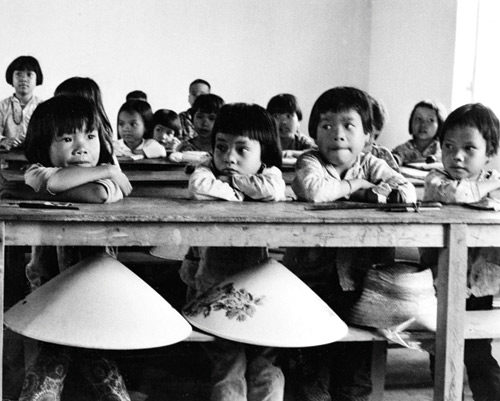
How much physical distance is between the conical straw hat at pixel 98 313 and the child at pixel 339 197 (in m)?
0.55

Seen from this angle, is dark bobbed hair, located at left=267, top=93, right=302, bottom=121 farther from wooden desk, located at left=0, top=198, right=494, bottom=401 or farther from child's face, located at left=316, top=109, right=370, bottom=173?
wooden desk, located at left=0, top=198, right=494, bottom=401

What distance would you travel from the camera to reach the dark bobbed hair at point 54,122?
7.04 ft

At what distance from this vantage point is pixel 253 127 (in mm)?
2320

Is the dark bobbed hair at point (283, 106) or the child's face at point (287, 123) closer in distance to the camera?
the child's face at point (287, 123)

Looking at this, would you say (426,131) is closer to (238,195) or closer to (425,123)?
(425,123)

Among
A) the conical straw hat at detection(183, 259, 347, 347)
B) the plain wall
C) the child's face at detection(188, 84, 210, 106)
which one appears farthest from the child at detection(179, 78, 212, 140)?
the conical straw hat at detection(183, 259, 347, 347)

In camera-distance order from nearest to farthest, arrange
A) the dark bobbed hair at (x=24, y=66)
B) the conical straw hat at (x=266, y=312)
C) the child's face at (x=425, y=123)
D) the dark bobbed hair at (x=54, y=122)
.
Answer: the conical straw hat at (x=266, y=312) < the dark bobbed hair at (x=54, y=122) < the child's face at (x=425, y=123) < the dark bobbed hair at (x=24, y=66)

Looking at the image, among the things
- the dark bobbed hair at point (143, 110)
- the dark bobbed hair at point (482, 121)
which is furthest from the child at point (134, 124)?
the dark bobbed hair at point (482, 121)

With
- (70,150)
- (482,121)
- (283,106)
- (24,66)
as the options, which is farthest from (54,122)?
(24,66)

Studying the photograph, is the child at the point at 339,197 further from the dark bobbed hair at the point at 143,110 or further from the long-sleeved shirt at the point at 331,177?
the dark bobbed hair at the point at 143,110

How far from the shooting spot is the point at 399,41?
25.9 ft

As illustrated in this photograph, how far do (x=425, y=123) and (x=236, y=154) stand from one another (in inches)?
132

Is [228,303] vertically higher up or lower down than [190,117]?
lower down

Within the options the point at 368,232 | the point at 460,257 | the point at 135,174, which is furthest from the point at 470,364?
the point at 135,174
